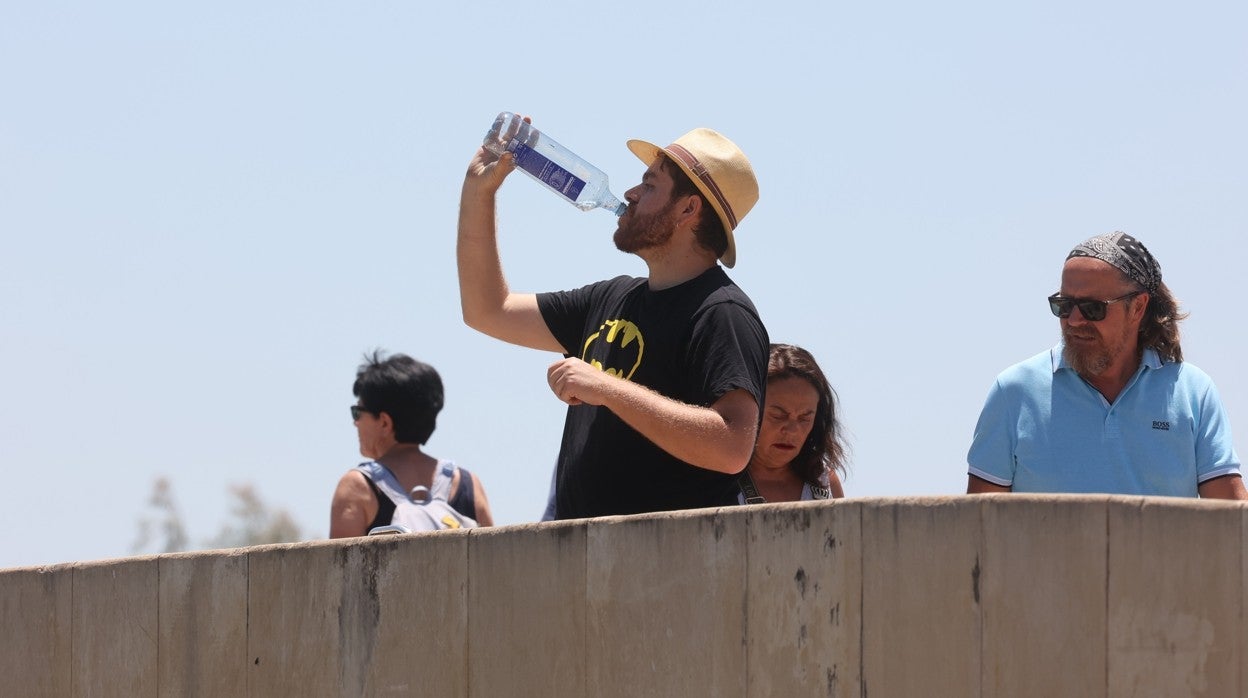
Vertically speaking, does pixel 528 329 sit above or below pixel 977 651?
above

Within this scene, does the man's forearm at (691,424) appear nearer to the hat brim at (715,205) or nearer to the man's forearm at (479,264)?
the hat brim at (715,205)

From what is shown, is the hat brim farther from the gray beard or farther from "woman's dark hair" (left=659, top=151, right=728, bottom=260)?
the gray beard

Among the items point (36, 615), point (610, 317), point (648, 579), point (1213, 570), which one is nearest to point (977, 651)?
point (1213, 570)

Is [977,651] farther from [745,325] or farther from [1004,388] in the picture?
[1004,388]

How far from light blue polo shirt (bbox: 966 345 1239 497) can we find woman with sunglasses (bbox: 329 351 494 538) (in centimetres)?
165

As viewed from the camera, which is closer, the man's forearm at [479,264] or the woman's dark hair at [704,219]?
the woman's dark hair at [704,219]

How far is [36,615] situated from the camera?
4.70 m

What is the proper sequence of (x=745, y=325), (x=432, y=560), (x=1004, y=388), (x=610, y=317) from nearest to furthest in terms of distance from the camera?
(x=432, y=560)
(x=745, y=325)
(x=610, y=317)
(x=1004, y=388)

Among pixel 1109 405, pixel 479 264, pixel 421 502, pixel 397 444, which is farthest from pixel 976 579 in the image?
pixel 397 444

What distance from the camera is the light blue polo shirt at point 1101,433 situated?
4594 millimetres

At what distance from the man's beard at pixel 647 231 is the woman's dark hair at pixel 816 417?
94cm

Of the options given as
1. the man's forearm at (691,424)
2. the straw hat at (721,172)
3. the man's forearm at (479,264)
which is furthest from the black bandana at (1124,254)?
the man's forearm at (479,264)

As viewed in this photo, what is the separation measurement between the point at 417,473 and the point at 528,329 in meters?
1.01

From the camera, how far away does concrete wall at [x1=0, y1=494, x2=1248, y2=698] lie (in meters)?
2.74
